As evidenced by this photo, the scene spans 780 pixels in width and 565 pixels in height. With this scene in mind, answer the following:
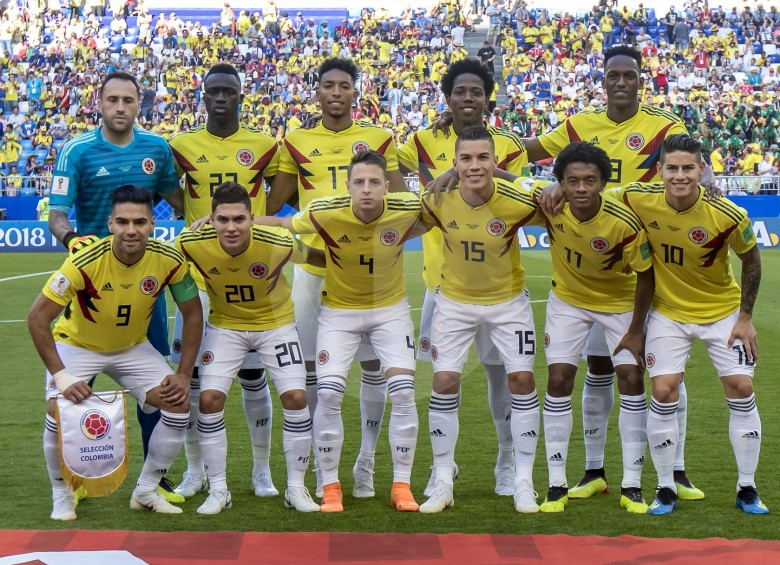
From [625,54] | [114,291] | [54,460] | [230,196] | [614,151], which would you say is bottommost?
[54,460]

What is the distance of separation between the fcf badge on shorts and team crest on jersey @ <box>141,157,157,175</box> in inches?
58.0

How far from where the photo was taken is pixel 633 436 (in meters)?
5.55

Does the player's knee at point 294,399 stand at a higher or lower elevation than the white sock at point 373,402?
higher

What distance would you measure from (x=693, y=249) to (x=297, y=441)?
229 cm

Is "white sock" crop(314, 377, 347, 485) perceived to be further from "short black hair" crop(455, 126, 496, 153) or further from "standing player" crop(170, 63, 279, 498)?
"short black hair" crop(455, 126, 496, 153)

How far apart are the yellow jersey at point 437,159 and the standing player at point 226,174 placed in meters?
0.88

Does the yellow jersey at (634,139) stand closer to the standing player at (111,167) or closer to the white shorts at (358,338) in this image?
the white shorts at (358,338)

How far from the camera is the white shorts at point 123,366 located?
5520 mm

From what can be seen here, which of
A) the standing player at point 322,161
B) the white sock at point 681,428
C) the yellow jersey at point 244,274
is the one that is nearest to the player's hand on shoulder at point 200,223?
the yellow jersey at point 244,274

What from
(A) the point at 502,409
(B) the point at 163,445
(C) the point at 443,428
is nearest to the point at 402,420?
(C) the point at 443,428

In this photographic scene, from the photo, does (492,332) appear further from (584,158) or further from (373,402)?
(584,158)

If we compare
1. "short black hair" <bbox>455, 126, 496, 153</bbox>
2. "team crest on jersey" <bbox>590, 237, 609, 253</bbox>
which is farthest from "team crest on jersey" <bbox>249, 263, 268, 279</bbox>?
"team crest on jersey" <bbox>590, 237, 609, 253</bbox>

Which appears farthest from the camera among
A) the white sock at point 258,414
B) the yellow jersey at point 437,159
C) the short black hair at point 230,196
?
the yellow jersey at point 437,159

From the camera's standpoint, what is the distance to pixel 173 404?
5477mm
